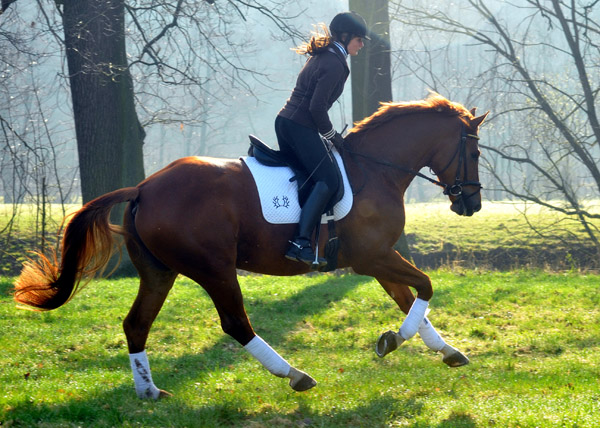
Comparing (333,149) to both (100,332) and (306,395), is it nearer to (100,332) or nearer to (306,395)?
(306,395)

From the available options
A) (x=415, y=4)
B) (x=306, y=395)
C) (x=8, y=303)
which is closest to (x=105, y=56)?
(x=8, y=303)

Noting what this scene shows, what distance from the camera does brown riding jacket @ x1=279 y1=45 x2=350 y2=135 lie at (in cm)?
567

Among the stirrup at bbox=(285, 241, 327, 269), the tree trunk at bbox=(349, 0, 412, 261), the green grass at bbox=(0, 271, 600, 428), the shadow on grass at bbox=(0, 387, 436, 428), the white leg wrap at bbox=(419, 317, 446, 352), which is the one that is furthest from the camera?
the tree trunk at bbox=(349, 0, 412, 261)

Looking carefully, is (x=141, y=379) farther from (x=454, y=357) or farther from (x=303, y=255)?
(x=454, y=357)

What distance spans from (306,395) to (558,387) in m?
2.37

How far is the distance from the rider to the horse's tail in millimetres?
1528

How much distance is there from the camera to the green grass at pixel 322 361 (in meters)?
4.81

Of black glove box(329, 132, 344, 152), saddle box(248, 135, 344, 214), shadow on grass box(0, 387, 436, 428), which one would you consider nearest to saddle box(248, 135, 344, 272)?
saddle box(248, 135, 344, 214)

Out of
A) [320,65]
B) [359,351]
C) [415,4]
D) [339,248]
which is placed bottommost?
[359,351]

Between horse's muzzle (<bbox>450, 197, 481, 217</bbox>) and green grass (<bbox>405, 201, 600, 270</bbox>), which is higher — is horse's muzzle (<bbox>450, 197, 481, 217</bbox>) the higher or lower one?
the higher one

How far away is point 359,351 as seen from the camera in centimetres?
725

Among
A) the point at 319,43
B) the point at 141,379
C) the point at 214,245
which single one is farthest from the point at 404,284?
the point at 141,379

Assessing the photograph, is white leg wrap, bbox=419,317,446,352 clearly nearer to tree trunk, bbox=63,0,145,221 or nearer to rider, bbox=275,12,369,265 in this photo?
rider, bbox=275,12,369,265

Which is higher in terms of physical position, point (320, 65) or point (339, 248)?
point (320, 65)
